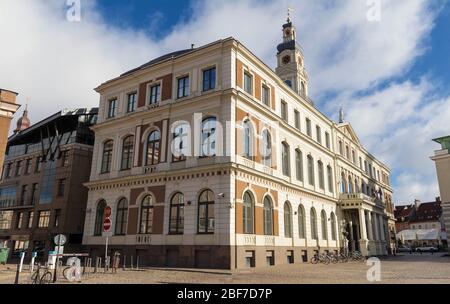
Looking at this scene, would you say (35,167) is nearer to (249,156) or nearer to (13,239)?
(13,239)

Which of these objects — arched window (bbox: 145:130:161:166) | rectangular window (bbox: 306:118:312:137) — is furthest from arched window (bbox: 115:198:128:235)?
rectangular window (bbox: 306:118:312:137)

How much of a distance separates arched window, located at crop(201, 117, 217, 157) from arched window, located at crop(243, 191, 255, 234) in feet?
12.9

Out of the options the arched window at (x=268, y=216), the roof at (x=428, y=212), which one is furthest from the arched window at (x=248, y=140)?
the roof at (x=428, y=212)

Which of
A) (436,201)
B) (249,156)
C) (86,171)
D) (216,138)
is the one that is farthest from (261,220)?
(436,201)

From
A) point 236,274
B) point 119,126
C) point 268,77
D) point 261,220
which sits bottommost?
point 236,274

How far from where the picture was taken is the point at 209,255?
22.6m

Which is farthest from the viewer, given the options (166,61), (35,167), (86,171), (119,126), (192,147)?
(35,167)

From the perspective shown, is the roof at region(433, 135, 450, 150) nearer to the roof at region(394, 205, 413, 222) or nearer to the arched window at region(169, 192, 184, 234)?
the arched window at region(169, 192, 184, 234)

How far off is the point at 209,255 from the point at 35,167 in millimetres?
28207

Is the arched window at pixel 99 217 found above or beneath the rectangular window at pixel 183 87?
beneath

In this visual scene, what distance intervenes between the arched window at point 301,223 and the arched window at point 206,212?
11.4m

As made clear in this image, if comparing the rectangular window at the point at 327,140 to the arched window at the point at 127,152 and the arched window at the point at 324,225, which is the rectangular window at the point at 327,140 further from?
the arched window at the point at 127,152

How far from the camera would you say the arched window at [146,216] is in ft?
86.4

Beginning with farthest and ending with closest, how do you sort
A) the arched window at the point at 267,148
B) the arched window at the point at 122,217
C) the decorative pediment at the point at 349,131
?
the decorative pediment at the point at 349,131 < the arched window at the point at 122,217 < the arched window at the point at 267,148
